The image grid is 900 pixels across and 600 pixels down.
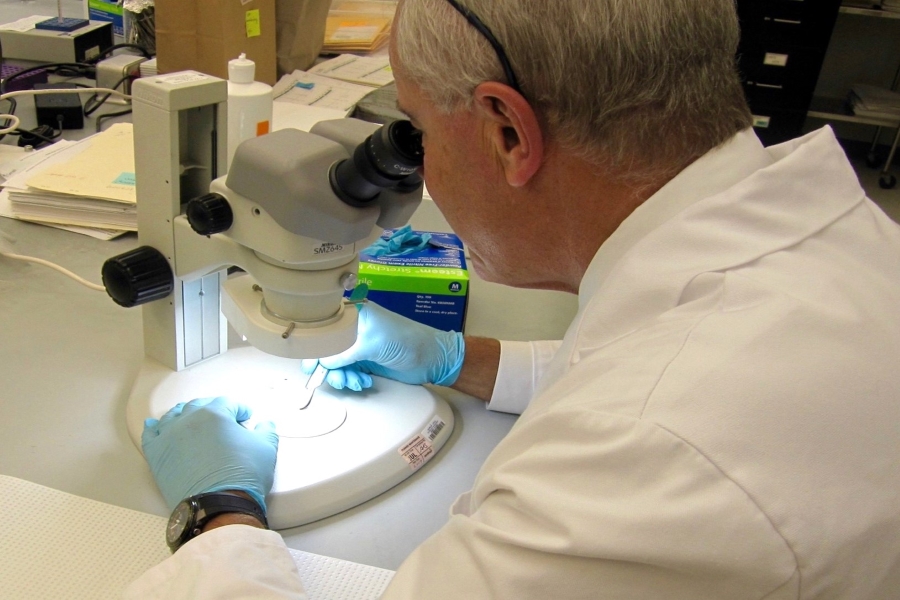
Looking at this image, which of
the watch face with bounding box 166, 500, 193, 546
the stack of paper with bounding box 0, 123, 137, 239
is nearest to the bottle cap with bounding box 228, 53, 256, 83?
the stack of paper with bounding box 0, 123, 137, 239

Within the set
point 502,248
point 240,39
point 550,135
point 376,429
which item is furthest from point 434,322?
point 240,39

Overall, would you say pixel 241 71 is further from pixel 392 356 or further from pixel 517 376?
pixel 517 376

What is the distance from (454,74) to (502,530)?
0.44m

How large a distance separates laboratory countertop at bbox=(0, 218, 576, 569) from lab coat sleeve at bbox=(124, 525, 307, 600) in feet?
0.34

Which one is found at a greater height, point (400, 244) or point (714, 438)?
point (714, 438)

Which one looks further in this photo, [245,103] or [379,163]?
[245,103]

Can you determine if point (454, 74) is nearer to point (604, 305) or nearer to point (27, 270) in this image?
point (604, 305)

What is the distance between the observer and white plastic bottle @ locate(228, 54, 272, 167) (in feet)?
5.02

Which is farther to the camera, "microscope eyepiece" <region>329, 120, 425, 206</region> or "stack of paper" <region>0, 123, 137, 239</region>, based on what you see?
"stack of paper" <region>0, 123, 137, 239</region>

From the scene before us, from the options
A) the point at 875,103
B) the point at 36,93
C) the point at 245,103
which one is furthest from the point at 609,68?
the point at 875,103

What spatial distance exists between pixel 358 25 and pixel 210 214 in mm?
2350

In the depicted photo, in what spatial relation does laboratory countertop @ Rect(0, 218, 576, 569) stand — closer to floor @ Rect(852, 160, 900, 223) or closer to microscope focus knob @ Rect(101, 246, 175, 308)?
microscope focus knob @ Rect(101, 246, 175, 308)

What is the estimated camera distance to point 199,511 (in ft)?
2.85

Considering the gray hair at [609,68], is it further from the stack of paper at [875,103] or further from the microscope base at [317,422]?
the stack of paper at [875,103]
